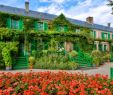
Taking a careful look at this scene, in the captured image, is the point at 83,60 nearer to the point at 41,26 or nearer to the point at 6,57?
the point at 6,57

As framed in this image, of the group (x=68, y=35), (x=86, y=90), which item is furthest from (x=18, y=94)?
(x=68, y=35)

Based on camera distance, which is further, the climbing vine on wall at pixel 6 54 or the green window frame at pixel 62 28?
the green window frame at pixel 62 28

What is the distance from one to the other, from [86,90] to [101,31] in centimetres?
4707

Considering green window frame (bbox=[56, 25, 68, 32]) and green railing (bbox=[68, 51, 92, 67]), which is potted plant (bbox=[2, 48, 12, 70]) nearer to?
green railing (bbox=[68, 51, 92, 67])

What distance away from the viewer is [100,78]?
24.1 ft

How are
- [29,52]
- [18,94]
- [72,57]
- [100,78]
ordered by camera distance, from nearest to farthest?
[18,94] → [100,78] → [72,57] → [29,52]

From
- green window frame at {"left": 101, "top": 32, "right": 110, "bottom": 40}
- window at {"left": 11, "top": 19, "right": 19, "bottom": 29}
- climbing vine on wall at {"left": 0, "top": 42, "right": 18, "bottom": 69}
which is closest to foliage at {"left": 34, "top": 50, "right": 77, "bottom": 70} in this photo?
climbing vine on wall at {"left": 0, "top": 42, "right": 18, "bottom": 69}

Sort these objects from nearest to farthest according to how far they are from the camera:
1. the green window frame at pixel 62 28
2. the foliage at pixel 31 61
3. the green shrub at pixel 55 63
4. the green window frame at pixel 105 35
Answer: the green shrub at pixel 55 63
the foliage at pixel 31 61
the green window frame at pixel 62 28
the green window frame at pixel 105 35

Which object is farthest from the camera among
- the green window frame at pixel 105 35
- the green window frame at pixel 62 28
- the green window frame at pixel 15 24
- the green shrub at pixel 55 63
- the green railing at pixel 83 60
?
the green window frame at pixel 105 35

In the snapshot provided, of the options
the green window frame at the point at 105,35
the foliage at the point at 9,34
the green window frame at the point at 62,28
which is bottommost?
the foliage at the point at 9,34

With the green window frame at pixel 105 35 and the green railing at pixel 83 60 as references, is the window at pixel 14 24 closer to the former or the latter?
the green railing at pixel 83 60

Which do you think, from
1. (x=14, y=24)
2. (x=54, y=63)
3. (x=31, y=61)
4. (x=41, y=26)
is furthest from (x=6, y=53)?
(x=41, y=26)

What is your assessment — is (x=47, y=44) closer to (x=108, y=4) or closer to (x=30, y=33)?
(x=30, y=33)

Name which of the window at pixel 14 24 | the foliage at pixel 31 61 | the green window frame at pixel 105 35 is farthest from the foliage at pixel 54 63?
the green window frame at pixel 105 35
